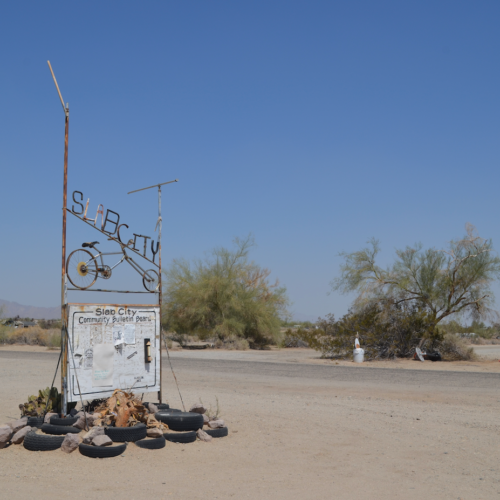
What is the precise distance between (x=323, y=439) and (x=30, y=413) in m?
4.66

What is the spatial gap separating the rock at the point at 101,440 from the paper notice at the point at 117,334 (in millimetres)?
1981

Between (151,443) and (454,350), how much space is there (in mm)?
23251

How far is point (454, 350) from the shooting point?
28.1 metres

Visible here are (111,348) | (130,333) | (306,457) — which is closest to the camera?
(306,457)

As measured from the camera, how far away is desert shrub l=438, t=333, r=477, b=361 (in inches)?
1099

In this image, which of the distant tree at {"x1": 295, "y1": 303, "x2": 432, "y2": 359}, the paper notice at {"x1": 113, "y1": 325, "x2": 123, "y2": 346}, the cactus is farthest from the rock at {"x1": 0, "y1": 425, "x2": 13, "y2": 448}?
the distant tree at {"x1": 295, "y1": 303, "x2": 432, "y2": 359}

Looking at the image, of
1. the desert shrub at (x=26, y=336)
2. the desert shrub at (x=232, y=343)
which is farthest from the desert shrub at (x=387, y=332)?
Result: the desert shrub at (x=26, y=336)

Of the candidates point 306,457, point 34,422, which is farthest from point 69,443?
point 306,457

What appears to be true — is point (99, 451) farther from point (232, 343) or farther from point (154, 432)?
point (232, 343)

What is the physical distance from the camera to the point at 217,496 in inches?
238

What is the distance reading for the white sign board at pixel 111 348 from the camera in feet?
28.6

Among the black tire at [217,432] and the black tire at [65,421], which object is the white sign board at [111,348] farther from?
the black tire at [217,432]

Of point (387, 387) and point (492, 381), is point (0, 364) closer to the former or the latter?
point (387, 387)

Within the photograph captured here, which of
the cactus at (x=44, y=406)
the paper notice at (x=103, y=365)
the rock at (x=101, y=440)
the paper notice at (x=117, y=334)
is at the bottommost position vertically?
the rock at (x=101, y=440)
